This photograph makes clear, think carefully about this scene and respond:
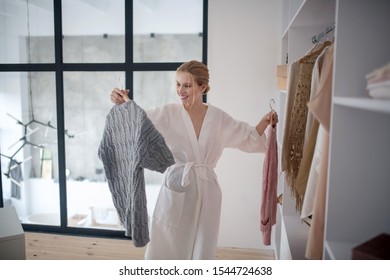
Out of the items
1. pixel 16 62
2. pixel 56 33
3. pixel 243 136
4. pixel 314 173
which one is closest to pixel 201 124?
pixel 243 136

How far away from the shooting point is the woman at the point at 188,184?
1639mm

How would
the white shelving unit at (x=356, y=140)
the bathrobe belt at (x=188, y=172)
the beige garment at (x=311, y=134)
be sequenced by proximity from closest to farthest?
1. the white shelving unit at (x=356, y=140)
2. the beige garment at (x=311, y=134)
3. the bathrobe belt at (x=188, y=172)

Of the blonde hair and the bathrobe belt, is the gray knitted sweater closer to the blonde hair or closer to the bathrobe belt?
the bathrobe belt

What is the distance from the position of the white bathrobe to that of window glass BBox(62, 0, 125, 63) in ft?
3.80

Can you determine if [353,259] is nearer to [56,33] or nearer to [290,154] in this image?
[290,154]

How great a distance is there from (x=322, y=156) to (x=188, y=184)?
70 cm

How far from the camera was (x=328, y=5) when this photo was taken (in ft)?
4.90

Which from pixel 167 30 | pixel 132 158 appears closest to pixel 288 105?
pixel 132 158

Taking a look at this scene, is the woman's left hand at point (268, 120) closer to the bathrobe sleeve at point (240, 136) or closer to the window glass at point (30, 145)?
the bathrobe sleeve at point (240, 136)

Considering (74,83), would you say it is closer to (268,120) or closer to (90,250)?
(90,250)

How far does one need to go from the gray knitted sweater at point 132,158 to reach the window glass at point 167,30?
1108mm

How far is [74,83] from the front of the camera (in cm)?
271

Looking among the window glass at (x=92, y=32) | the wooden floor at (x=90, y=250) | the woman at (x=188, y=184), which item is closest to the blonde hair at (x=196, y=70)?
the woman at (x=188, y=184)

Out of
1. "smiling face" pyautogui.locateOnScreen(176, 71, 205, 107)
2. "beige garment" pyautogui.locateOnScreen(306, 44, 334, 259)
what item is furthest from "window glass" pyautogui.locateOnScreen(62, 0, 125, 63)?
"beige garment" pyautogui.locateOnScreen(306, 44, 334, 259)
